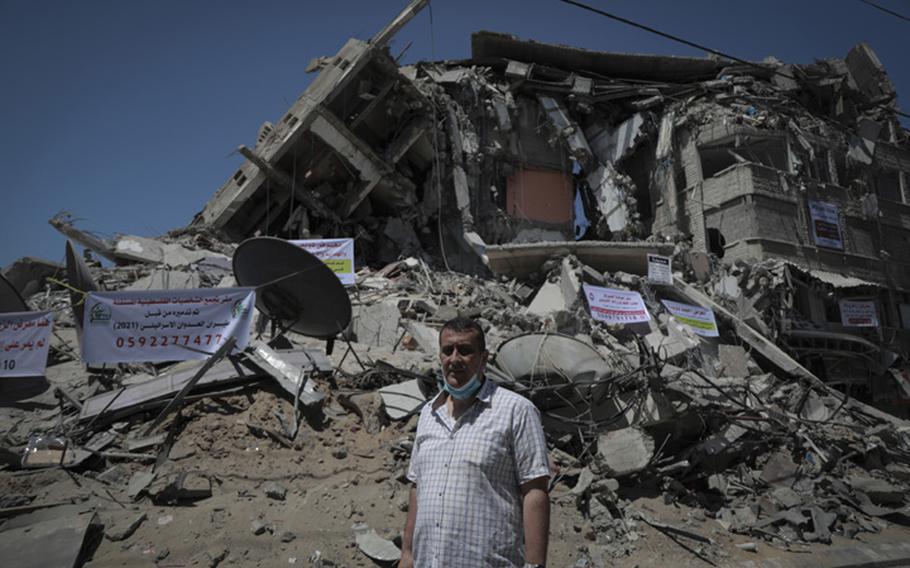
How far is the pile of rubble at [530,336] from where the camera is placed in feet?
15.2

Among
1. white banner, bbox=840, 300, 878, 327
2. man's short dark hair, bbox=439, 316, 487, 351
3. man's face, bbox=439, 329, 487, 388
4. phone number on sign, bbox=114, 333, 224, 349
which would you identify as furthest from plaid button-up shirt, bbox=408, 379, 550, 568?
white banner, bbox=840, 300, 878, 327

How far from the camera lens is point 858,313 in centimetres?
1703

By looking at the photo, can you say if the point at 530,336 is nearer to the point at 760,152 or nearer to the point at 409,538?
the point at 409,538

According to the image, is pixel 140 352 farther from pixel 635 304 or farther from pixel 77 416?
pixel 635 304

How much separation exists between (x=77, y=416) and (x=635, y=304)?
1003cm

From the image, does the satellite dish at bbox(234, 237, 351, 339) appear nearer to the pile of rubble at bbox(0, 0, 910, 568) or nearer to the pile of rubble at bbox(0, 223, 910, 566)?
the pile of rubble at bbox(0, 0, 910, 568)

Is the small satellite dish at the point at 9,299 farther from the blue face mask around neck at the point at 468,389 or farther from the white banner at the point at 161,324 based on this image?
the blue face mask around neck at the point at 468,389

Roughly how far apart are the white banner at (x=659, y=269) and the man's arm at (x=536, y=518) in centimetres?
1127

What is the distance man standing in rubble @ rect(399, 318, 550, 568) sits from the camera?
1979 mm

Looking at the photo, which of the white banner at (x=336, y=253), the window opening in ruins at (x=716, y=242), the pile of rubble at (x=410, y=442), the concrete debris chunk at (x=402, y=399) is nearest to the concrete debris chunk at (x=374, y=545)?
the pile of rubble at (x=410, y=442)

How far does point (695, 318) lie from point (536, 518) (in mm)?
11441

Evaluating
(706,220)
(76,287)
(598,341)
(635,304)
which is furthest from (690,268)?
(76,287)

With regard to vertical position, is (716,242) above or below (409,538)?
above

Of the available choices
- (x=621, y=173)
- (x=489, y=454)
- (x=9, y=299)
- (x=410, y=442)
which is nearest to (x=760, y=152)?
(x=621, y=173)
